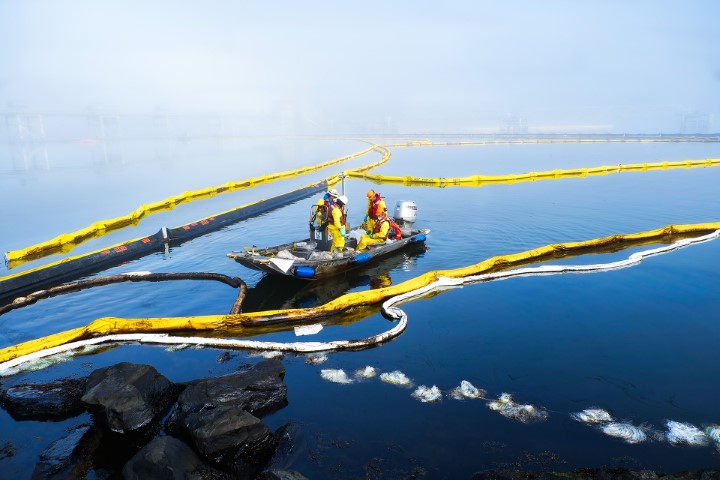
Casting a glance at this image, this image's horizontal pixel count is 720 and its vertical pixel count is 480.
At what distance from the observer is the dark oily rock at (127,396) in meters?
9.12

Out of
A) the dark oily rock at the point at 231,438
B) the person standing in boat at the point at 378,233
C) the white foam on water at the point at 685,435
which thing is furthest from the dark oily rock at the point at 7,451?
the person standing in boat at the point at 378,233

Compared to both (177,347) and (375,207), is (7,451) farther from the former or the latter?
(375,207)

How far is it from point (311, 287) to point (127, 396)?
8.91m

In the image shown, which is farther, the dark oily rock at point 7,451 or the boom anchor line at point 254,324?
the boom anchor line at point 254,324

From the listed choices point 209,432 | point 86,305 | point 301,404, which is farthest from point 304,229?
point 209,432

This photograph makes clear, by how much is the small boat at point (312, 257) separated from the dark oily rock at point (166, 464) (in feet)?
28.4

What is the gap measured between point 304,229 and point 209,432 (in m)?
20.0

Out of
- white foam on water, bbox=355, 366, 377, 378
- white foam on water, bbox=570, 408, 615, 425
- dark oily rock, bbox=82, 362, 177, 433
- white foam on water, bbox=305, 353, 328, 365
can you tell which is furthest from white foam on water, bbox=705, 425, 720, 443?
dark oily rock, bbox=82, 362, 177, 433

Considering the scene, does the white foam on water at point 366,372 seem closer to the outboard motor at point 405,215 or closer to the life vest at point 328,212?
the life vest at point 328,212

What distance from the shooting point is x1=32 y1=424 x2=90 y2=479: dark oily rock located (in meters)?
8.16

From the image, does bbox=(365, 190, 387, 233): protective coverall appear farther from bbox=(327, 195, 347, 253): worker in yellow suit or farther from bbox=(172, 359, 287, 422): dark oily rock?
bbox=(172, 359, 287, 422): dark oily rock

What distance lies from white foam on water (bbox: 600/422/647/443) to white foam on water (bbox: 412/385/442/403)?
333 cm

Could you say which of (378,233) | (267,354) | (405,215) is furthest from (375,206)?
(267,354)

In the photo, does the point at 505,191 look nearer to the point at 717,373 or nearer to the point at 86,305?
the point at 717,373
